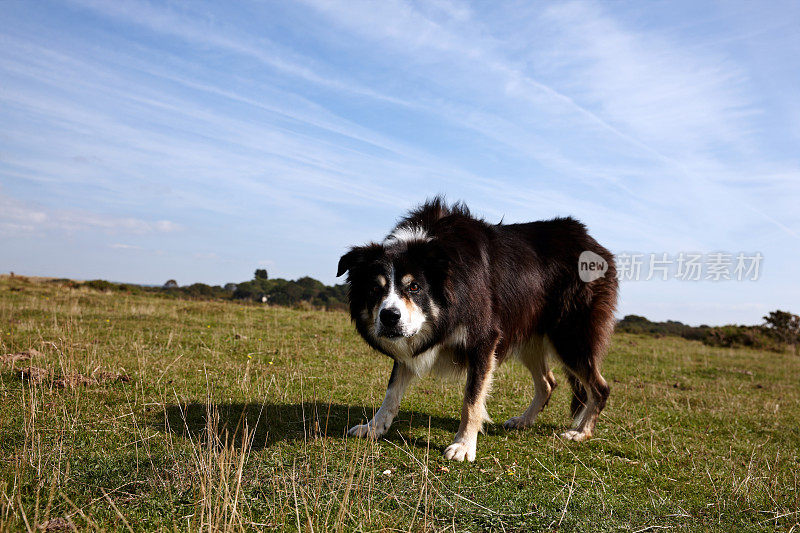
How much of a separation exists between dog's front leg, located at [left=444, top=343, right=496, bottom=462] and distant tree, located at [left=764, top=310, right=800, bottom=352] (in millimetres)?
23283

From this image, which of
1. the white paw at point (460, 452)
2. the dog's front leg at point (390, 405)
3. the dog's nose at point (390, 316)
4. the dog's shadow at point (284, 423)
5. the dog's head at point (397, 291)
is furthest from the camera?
the dog's front leg at point (390, 405)

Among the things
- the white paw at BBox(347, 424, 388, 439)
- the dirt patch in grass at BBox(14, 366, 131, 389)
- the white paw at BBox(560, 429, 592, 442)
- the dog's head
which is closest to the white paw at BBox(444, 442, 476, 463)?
the white paw at BBox(347, 424, 388, 439)

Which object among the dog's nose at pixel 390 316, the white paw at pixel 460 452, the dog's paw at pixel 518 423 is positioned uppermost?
the dog's nose at pixel 390 316

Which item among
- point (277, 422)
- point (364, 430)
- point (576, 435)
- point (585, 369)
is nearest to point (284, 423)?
point (277, 422)

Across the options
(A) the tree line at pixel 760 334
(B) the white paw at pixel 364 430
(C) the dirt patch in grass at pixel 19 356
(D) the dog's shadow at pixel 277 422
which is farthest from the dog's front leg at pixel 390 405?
(A) the tree line at pixel 760 334

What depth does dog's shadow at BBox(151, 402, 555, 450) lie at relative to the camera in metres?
5.17

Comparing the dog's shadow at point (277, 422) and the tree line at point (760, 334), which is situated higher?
the tree line at point (760, 334)

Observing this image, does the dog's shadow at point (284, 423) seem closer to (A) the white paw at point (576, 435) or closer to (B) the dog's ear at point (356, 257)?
(A) the white paw at point (576, 435)

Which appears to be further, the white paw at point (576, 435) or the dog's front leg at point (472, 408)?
the white paw at point (576, 435)

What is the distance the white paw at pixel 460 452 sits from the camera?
5020 millimetres

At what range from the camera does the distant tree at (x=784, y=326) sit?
22.9 meters

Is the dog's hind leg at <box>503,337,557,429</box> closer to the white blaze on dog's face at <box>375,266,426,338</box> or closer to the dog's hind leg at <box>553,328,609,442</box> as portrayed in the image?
the dog's hind leg at <box>553,328,609,442</box>

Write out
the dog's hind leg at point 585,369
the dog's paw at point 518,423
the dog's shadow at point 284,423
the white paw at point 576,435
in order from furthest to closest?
1. the dog's paw at point 518,423
2. the dog's hind leg at point 585,369
3. the white paw at point 576,435
4. the dog's shadow at point 284,423

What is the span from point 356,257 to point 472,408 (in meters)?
1.88
